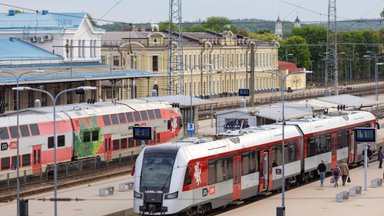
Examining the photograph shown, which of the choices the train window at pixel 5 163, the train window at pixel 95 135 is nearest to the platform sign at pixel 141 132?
the train window at pixel 95 135

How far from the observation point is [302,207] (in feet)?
156

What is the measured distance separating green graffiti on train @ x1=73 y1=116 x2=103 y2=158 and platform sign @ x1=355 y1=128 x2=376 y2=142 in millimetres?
14985

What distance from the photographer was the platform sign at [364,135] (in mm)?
58281

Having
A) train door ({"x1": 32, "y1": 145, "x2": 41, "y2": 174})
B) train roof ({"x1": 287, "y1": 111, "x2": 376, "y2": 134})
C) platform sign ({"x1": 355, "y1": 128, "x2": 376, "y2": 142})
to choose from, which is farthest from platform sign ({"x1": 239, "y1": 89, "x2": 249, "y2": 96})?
train door ({"x1": 32, "y1": 145, "x2": 41, "y2": 174})

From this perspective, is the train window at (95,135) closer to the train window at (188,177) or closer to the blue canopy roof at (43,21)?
the train window at (188,177)

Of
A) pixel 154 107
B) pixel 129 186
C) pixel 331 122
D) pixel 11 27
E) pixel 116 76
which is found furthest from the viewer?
pixel 11 27

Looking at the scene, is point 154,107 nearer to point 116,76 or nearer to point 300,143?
point 300,143

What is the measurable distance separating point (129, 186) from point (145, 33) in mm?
81561

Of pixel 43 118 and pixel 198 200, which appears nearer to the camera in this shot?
pixel 198 200

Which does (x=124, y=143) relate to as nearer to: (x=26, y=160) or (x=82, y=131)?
(x=82, y=131)

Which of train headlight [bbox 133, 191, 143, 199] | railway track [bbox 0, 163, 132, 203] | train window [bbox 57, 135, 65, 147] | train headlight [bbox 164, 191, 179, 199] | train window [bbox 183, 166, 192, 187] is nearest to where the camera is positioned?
train headlight [bbox 164, 191, 179, 199]

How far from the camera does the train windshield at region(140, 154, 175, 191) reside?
42.1 metres

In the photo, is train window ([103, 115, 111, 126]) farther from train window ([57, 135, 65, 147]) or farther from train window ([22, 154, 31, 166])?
train window ([22, 154, 31, 166])

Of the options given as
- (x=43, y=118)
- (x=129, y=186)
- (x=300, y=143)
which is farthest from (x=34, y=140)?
(x=300, y=143)
